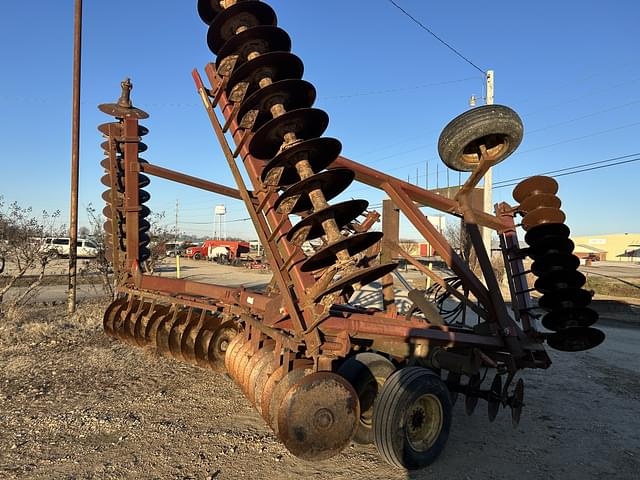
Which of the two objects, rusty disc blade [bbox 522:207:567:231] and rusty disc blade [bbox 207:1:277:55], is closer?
rusty disc blade [bbox 207:1:277:55]

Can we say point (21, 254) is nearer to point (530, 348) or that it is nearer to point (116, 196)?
point (116, 196)

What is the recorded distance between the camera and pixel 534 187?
5.25 m

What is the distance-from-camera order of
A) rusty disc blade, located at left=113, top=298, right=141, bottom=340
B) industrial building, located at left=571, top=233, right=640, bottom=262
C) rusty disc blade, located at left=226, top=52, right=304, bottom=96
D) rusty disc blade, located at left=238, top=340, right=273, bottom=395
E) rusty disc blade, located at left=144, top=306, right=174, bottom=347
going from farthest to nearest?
industrial building, located at left=571, top=233, right=640, bottom=262 < rusty disc blade, located at left=113, top=298, right=141, bottom=340 < rusty disc blade, located at left=144, top=306, right=174, bottom=347 < rusty disc blade, located at left=238, top=340, right=273, bottom=395 < rusty disc blade, located at left=226, top=52, right=304, bottom=96

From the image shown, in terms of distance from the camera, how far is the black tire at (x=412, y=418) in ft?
11.5

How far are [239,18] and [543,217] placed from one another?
375 cm

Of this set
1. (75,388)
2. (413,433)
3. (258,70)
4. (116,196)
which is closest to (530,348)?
(413,433)

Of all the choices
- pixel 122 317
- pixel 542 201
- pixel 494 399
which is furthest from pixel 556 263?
pixel 122 317

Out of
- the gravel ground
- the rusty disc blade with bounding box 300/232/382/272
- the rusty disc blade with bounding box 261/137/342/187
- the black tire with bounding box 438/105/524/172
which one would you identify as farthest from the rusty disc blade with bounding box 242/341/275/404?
the black tire with bounding box 438/105/524/172

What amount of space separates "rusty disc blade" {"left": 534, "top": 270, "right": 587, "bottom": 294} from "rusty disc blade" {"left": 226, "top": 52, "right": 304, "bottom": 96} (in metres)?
3.48

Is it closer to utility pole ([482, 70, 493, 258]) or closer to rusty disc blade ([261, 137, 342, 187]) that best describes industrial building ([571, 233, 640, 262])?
utility pole ([482, 70, 493, 258])

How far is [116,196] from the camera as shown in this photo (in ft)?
21.0

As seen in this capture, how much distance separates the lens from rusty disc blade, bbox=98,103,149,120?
631 cm

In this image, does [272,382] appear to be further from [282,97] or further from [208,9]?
[208,9]

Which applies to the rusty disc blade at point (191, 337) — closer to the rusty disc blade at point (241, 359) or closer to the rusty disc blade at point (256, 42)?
the rusty disc blade at point (241, 359)
